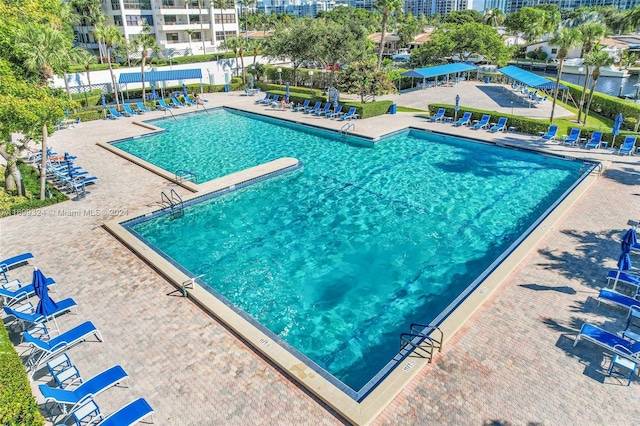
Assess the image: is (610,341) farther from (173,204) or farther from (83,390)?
(173,204)

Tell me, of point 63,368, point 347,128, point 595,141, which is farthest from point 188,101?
point 63,368

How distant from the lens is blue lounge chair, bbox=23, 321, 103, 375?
8562 millimetres

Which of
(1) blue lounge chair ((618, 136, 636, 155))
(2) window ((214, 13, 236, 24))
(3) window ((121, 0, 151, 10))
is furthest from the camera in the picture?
(2) window ((214, 13, 236, 24))

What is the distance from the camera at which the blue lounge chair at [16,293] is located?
1031cm

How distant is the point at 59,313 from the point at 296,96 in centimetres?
2728

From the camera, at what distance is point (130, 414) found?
710cm

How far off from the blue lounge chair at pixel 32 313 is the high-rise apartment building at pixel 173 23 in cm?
5483

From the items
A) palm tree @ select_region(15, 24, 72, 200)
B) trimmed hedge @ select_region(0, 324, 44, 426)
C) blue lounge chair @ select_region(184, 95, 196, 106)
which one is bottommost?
trimmed hedge @ select_region(0, 324, 44, 426)

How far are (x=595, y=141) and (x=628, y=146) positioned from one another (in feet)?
5.02

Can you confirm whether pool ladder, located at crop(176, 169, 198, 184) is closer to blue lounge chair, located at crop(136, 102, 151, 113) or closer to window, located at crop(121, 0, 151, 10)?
blue lounge chair, located at crop(136, 102, 151, 113)

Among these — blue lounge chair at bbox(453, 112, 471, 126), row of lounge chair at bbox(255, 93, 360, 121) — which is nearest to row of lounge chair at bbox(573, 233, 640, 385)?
blue lounge chair at bbox(453, 112, 471, 126)

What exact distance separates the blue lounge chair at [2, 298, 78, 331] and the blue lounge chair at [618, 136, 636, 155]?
24758 mm

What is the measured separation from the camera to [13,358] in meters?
7.75

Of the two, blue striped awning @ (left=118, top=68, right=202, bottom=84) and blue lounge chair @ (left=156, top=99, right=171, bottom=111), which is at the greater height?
blue striped awning @ (left=118, top=68, right=202, bottom=84)
